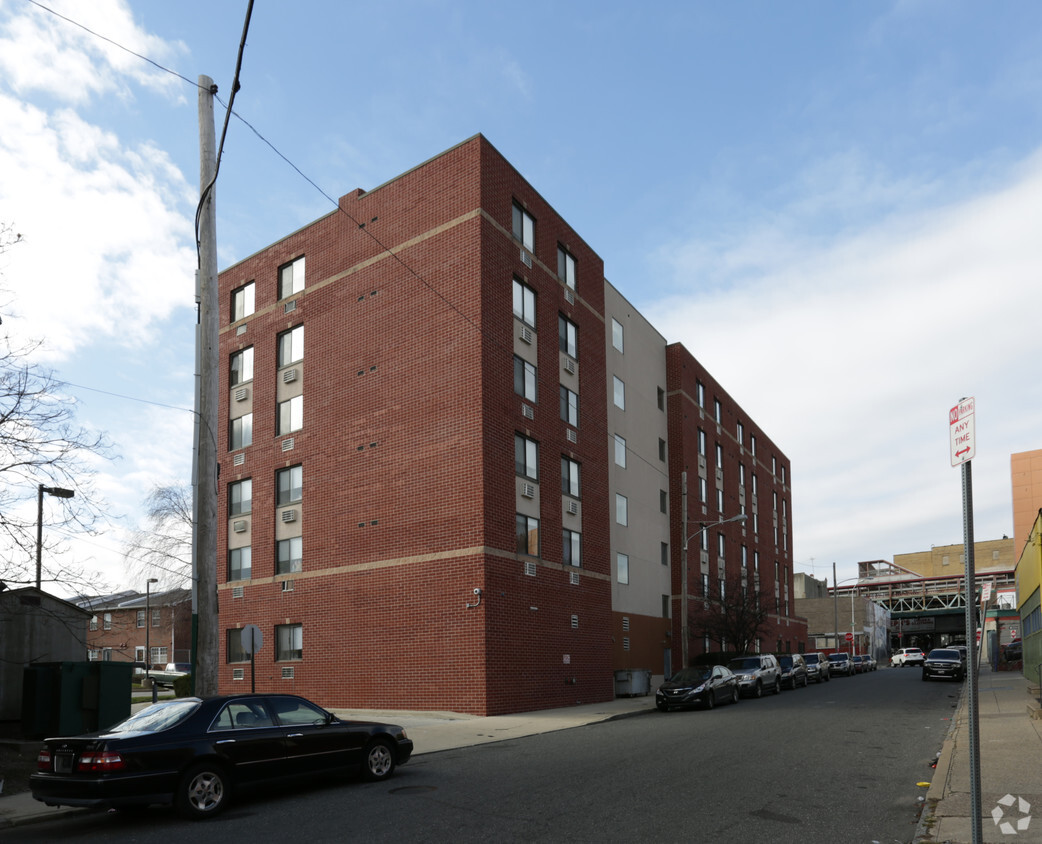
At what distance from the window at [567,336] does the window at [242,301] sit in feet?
40.3

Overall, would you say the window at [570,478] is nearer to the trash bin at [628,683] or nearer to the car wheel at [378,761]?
the trash bin at [628,683]

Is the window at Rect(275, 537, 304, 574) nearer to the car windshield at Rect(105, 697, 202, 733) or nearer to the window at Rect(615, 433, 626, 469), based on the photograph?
the window at Rect(615, 433, 626, 469)

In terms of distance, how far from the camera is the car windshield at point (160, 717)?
33.9 ft

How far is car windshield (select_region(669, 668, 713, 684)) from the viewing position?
2700 cm

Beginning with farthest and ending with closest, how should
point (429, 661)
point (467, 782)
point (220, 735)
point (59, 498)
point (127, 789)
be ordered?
point (429, 661), point (59, 498), point (467, 782), point (220, 735), point (127, 789)

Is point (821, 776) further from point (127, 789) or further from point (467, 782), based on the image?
point (127, 789)

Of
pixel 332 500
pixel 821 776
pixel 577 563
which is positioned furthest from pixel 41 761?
pixel 577 563

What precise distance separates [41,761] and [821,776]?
9729 millimetres

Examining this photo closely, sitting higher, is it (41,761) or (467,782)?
(41,761)

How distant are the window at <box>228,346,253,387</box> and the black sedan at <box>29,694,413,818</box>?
25.0 meters

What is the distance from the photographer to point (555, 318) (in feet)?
106

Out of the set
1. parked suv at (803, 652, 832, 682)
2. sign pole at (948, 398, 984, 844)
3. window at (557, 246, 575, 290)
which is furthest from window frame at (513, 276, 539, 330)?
parked suv at (803, 652, 832, 682)

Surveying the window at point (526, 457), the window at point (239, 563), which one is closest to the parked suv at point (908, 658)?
the window at point (526, 457)

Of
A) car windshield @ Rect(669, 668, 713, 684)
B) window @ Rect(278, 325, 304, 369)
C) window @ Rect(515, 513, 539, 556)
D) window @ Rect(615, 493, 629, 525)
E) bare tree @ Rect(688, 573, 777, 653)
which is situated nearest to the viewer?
car windshield @ Rect(669, 668, 713, 684)
